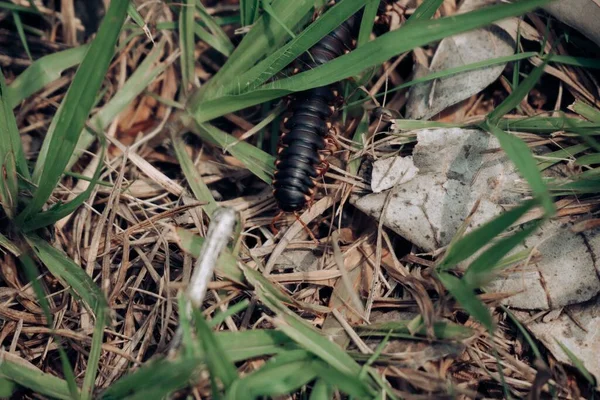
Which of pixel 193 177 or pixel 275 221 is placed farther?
pixel 193 177

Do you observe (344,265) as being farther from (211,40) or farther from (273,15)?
(211,40)

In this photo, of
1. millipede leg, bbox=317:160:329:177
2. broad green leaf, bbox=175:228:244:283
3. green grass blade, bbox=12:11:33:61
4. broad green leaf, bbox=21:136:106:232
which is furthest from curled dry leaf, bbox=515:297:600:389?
green grass blade, bbox=12:11:33:61

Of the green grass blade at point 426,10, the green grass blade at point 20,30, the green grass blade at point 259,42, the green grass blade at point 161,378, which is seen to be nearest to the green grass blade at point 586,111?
the green grass blade at point 426,10

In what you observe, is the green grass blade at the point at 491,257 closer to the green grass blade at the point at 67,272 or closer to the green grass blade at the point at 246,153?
the green grass blade at the point at 246,153

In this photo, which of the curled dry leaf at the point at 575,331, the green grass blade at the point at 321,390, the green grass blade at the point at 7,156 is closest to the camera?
the green grass blade at the point at 321,390

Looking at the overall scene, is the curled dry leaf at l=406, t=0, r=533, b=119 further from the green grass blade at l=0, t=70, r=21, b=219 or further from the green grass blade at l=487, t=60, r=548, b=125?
the green grass blade at l=0, t=70, r=21, b=219

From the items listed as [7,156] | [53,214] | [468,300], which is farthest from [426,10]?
[7,156]
